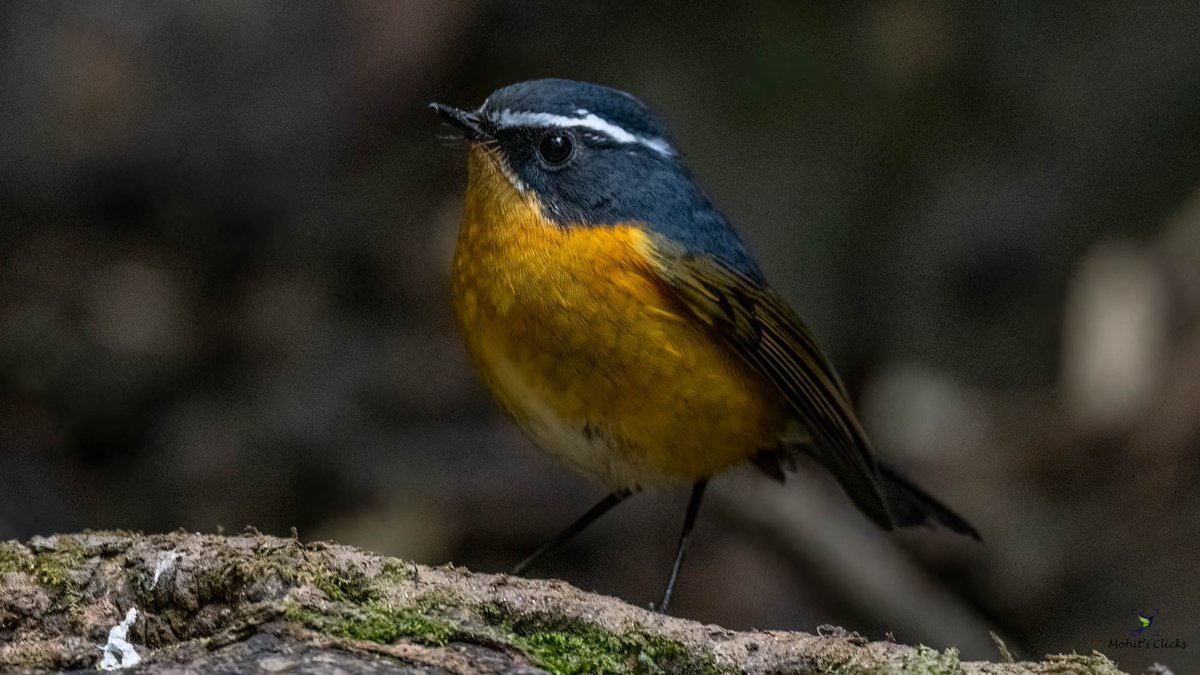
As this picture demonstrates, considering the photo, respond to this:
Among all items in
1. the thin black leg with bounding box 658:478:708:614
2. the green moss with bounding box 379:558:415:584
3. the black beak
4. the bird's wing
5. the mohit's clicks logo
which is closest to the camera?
the green moss with bounding box 379:558:415:584

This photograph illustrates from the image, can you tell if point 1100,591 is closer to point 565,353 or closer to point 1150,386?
point 1150,386

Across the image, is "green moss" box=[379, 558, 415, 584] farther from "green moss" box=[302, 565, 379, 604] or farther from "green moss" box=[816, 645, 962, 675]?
"green moss" box=[816, 645, 962, 675]

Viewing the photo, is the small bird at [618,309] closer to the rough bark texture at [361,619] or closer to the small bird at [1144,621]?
the rough bark texture at [361,619]

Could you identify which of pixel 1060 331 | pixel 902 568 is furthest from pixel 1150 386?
pixel 902 568

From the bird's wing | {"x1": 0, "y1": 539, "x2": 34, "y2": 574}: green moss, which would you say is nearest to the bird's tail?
the bird's wing

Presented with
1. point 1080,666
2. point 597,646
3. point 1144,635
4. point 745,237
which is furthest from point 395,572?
point 745,237

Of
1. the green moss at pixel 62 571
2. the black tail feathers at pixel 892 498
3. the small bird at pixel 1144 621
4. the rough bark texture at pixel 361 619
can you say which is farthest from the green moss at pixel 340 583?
the small bird at pixel 1144 621

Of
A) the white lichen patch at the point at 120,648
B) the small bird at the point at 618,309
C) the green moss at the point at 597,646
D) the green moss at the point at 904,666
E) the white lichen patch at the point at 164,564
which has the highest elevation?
the small bird at the point at 618,309
